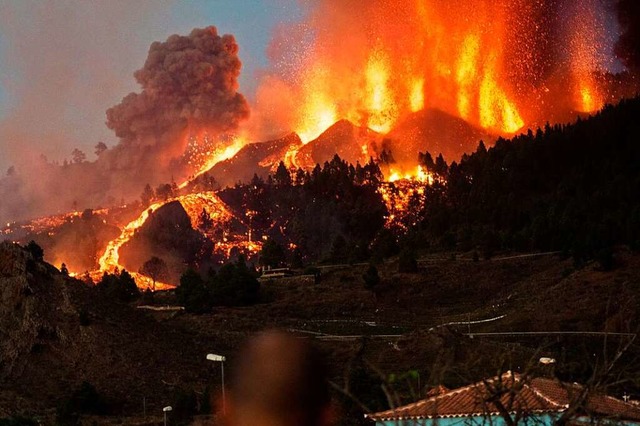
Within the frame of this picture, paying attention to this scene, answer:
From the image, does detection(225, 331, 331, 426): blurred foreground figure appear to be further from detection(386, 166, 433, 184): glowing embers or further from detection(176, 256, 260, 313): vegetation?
detection(386, 166, 433, 184): glowing embers

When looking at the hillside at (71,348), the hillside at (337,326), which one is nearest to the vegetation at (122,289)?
the hillside at (337,326)

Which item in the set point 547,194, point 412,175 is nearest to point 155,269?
point 547,194

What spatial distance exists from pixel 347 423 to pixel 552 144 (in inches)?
3890

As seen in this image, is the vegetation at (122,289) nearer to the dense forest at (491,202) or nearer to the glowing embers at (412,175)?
the dense forest at (491,202)

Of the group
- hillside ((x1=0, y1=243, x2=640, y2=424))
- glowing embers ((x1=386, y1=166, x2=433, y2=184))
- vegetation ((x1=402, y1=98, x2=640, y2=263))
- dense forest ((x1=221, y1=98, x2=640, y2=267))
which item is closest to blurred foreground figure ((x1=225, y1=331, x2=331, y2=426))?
hillside ((x1=0, y1=243, x2=640, y2=424))

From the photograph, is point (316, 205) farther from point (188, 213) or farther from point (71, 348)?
point (71, 348)

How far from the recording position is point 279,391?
142ft

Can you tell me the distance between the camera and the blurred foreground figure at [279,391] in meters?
41.2

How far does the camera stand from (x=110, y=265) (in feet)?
485

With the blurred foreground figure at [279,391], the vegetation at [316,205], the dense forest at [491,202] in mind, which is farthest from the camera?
the vegetation at [316,205]

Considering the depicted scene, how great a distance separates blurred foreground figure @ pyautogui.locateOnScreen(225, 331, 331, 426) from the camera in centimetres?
4116

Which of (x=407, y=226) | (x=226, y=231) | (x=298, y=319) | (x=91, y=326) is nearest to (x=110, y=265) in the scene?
(x=226, y=231)

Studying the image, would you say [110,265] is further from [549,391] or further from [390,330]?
[549,391]

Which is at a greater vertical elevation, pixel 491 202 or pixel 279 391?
pixel 491 202
